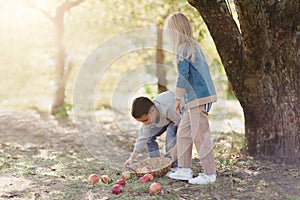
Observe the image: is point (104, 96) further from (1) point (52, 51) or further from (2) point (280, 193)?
(2) point (280, 193)

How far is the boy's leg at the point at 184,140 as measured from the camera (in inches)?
154

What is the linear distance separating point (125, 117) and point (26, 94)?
7.26 m

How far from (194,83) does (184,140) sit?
1.74 feet

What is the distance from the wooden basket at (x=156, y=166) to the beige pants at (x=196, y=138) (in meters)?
0.16

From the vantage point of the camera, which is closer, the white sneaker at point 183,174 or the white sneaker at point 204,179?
the white sneaker at point 204,179

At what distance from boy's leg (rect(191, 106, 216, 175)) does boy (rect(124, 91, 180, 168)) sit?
0.36 meters

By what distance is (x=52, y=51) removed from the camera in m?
12.6

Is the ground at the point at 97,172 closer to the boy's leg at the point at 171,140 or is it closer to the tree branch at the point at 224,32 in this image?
the boy's leg at the point at 171,140

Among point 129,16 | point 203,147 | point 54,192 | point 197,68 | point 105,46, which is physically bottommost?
point 54,192

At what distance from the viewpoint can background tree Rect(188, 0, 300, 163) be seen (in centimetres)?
425

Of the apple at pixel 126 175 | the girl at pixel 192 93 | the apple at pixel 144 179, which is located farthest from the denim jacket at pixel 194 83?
the apple at pixel 126 175

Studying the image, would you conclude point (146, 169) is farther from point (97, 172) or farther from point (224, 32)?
point (224, 32)

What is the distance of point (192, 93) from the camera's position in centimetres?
377

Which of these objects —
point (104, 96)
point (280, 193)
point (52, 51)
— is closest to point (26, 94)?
point (52, 51)
